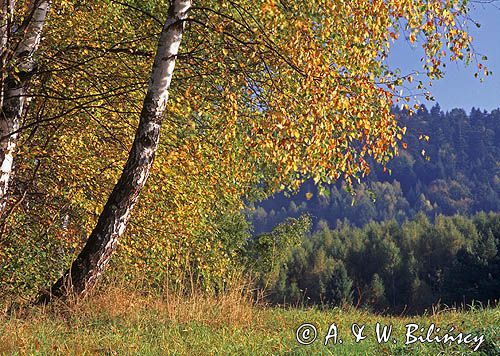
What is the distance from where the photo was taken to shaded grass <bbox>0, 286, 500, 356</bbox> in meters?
6.38

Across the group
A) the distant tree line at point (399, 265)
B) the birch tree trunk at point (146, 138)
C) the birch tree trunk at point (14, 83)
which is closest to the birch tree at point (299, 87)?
the birch tree trunk at point (146, 138)

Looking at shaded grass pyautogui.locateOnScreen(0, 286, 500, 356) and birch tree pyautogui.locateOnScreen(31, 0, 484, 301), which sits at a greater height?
birch tree pyautogui.locateOnScreen(31, 0, 484, 301)

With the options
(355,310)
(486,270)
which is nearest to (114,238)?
(355,310)

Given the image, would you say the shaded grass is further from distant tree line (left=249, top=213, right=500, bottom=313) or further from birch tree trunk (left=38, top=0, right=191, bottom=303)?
distant tree line (left=249, top=213, right=500, bottom=313)

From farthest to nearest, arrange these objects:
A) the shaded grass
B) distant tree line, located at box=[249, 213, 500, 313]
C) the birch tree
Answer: distant tree line, located at box=[249, 213, 500, 313]
the birch tree
the shaded grass

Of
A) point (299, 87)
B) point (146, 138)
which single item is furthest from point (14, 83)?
point (299, 87)

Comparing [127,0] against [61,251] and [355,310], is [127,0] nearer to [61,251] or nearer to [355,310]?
[61,251]

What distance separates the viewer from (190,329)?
7398 mm

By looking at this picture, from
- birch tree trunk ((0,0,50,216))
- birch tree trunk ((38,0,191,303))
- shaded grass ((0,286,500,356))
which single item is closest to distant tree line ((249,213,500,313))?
shaded grass ((0,286,500,356))

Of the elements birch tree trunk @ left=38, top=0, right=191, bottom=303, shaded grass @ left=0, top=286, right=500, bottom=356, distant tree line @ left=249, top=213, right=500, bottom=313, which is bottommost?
distant tree line @ left=249, top=213, right=500, bottom=313

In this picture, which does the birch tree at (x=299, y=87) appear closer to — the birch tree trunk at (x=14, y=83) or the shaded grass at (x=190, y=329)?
the shaded grass at (x=190, y=329)

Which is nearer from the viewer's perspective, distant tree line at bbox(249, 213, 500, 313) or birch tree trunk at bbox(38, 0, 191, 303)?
birch tree trunk at bbox(38, 0, 191, 303)

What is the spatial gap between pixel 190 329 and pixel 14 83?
4595 mm

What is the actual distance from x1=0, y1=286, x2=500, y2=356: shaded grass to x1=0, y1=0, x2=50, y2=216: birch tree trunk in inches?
85.9
